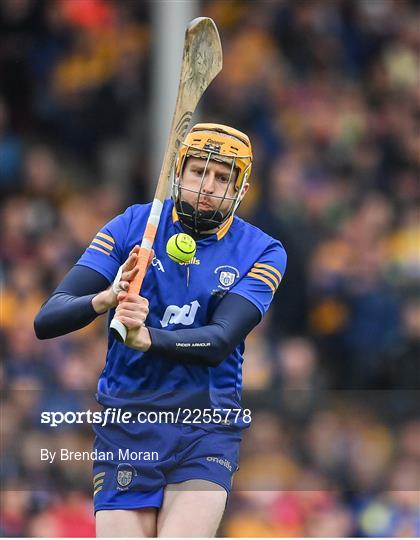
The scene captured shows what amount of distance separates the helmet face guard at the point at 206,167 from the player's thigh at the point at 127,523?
85cm

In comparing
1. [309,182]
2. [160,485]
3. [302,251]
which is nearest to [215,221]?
[160,485]

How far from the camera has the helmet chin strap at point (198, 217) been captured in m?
4.11

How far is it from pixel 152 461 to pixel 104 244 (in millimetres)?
652

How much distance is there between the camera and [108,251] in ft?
13.4

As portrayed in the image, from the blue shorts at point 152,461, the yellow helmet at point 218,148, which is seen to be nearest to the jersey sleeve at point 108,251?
the yellow helmet at point 218,148

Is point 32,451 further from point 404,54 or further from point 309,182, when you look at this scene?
point 404,54

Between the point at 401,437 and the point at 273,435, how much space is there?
2.16 feet

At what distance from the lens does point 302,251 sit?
23.8ft

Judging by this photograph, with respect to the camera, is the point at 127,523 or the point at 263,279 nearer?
the point at 127,523

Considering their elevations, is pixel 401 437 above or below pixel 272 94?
below

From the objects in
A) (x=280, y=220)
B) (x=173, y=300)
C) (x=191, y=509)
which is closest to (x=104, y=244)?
(x=173, y=300)

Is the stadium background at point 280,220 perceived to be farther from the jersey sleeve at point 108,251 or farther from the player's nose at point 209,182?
the player's nose at point 209,182

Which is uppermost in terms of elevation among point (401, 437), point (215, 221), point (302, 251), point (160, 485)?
point (215, 221)

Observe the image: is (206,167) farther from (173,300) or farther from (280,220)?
(280,220)
